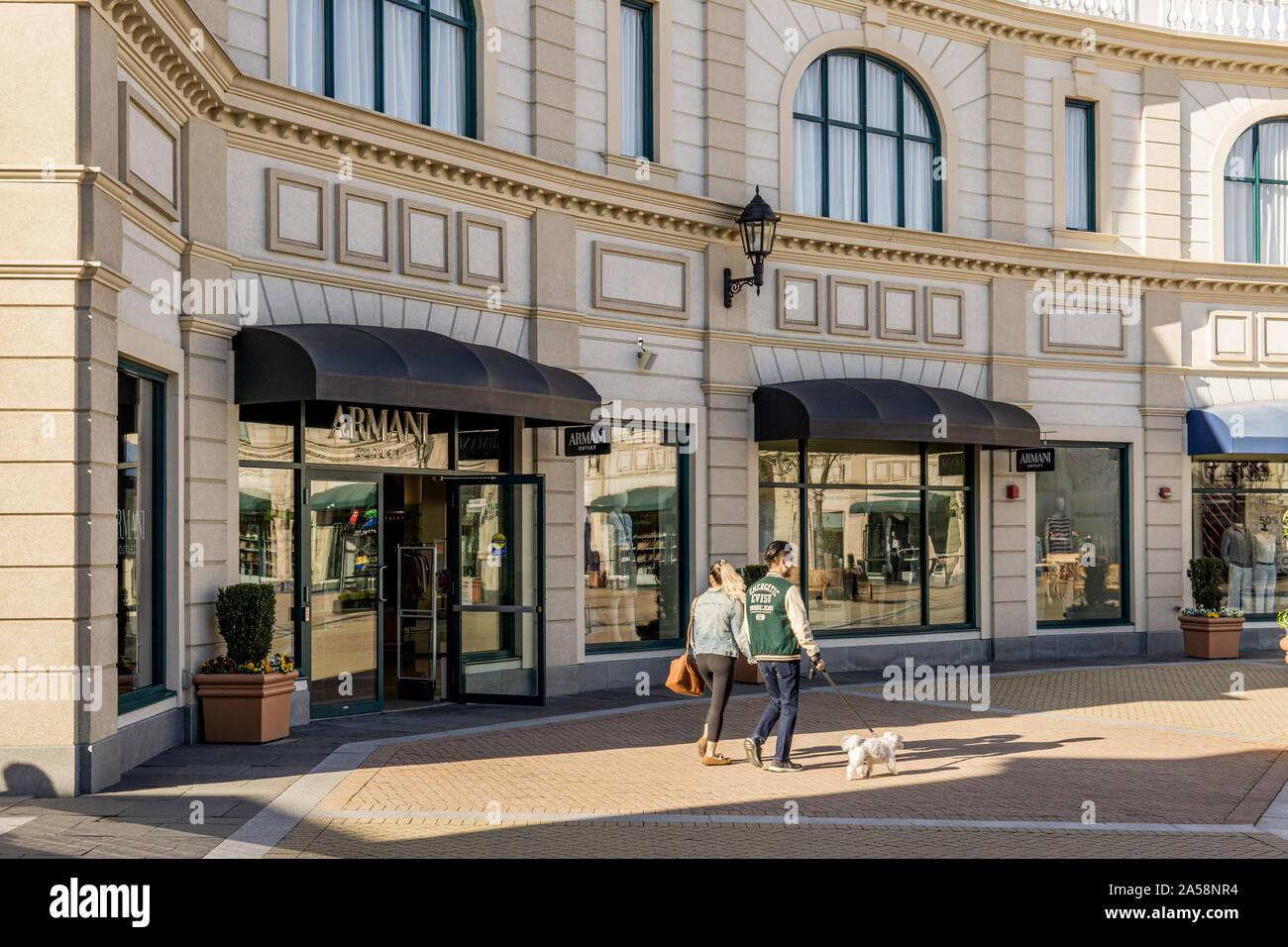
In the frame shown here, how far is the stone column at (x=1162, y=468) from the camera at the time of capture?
19609 mm

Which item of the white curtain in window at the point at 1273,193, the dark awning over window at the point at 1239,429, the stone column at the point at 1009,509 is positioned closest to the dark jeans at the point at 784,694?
the stone column at the point at 1009,509

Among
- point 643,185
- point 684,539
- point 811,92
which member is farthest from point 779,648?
point 811,92

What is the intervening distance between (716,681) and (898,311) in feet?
29.5

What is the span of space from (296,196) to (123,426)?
Result: 3229 mm

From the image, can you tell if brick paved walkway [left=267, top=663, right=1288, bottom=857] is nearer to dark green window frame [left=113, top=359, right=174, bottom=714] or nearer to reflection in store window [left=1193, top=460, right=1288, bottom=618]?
dark green window frame [left=113, top=359, right=174, bottom=714]

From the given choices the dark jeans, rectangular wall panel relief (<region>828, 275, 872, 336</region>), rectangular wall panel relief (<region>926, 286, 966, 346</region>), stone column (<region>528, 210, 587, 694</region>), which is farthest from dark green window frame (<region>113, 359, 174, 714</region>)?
rectangular wall panel relief (<region>926, 286, 966, 346</region>)

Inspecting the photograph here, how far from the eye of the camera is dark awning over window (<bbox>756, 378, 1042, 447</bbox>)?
15828 millimetres

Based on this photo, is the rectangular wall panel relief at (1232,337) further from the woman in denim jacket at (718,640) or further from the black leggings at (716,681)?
the black leggings at (716,681)

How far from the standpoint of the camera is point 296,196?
1220cm

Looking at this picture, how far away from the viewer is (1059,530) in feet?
63.3

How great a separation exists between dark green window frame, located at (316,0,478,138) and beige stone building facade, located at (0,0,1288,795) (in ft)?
0.17

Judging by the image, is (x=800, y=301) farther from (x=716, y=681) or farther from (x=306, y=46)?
(x=716, y=681)

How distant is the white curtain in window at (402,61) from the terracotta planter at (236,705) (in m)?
6.23

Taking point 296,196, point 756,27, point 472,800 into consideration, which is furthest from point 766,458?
point 472,800
